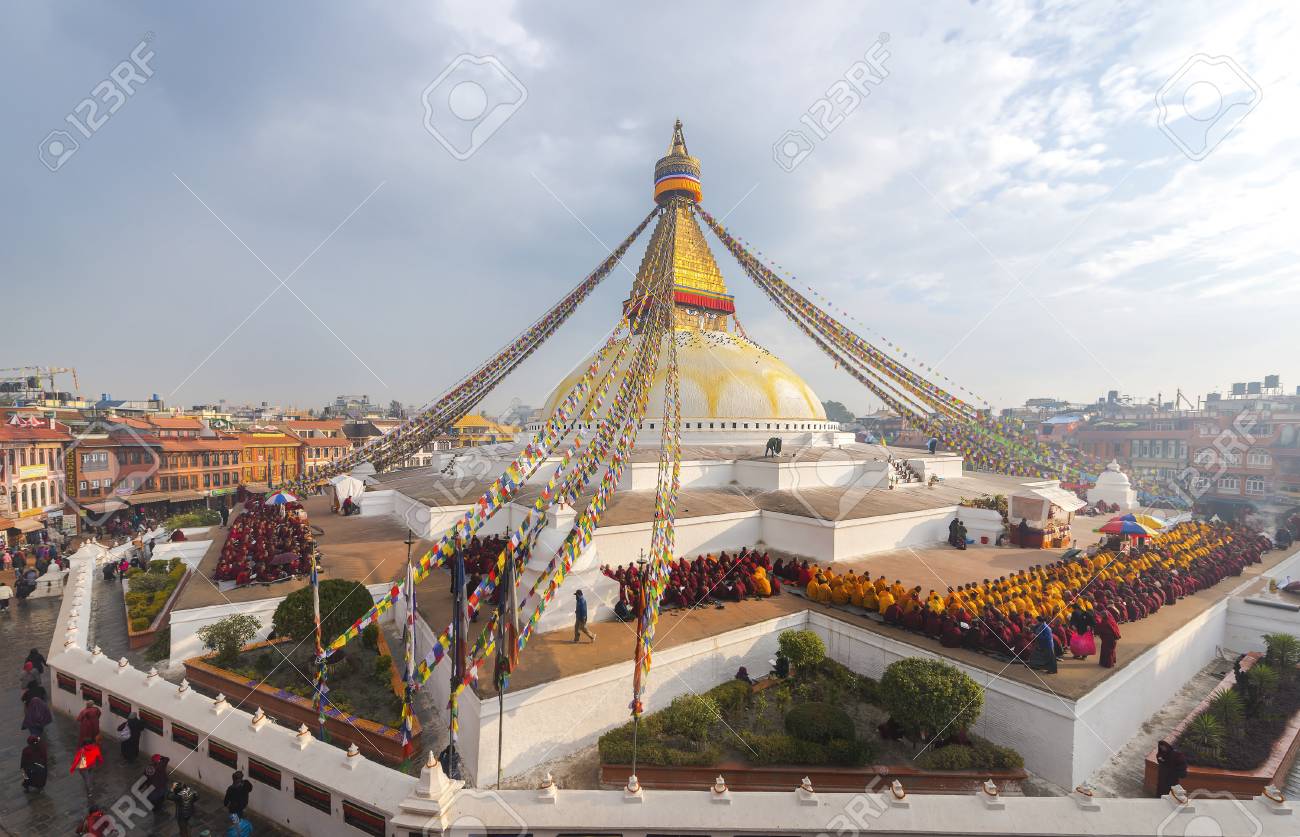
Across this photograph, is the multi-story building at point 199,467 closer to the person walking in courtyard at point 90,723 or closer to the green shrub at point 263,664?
the green shrub at point 263,664

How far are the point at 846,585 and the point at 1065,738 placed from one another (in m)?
3.96

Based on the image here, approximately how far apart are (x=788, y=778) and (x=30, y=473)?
3250 centimetres

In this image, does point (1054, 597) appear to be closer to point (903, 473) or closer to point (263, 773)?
point (903, 473)

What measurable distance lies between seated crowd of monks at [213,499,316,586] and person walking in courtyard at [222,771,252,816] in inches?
287

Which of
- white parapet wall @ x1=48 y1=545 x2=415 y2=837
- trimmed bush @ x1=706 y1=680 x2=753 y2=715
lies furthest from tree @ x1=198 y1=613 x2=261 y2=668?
trimmed bush @ x1=706 y1=680 x2=753 y2=715

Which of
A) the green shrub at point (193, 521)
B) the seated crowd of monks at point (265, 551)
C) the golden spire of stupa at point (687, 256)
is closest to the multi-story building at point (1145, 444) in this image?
the golden spire of stupa at point (687, 256)

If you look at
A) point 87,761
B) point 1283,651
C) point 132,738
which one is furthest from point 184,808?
point 1283,651

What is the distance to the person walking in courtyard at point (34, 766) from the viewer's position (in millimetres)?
6500

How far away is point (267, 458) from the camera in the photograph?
1427 inches

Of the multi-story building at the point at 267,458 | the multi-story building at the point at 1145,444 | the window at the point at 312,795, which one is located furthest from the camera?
the multi-story building at the point at 1145,444

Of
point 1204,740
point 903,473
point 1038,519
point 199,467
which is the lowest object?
point 1204,740

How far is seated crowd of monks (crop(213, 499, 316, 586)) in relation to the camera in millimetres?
11914

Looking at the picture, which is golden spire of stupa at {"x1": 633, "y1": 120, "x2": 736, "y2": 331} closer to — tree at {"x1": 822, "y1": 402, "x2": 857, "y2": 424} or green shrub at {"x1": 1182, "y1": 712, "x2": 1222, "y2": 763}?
green shrub at {"x1": 1182, "y1": 712, "x2": 1222, "y2": 763}

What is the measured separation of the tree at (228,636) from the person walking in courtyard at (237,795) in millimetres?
4898
